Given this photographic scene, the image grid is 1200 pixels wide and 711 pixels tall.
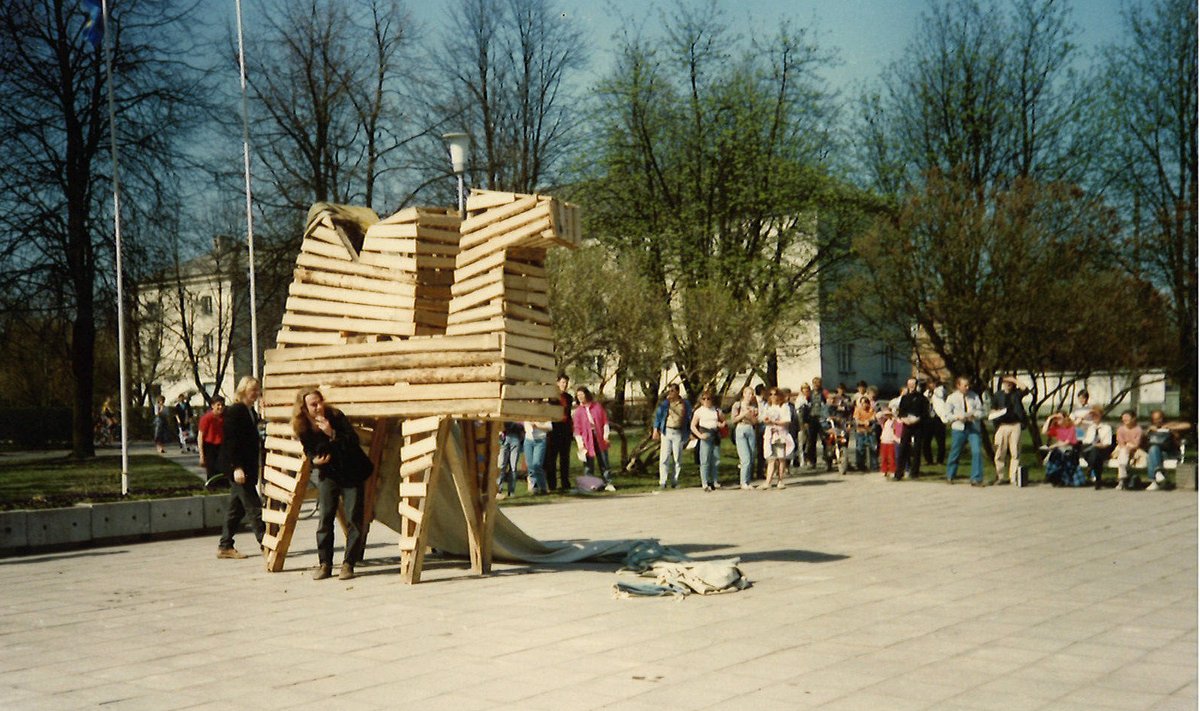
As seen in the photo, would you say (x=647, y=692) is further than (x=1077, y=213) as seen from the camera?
No

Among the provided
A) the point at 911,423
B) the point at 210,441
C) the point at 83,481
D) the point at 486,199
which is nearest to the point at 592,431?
the point at 911,423

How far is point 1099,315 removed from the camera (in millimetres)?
25578

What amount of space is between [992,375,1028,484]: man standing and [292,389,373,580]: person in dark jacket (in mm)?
12932

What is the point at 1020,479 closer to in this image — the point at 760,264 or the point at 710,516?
the point at 710,516

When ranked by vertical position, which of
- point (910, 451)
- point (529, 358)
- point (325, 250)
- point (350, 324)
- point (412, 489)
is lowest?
point (910, 451)

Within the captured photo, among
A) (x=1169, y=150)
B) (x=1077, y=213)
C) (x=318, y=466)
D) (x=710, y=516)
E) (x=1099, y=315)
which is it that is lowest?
(x=710, y=516)

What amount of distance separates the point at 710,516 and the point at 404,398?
6.75 metres

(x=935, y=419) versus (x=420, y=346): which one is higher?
(x=420, y=346)

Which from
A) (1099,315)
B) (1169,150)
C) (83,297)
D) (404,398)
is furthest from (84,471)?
(1169,150)

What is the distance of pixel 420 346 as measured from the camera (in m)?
11.0

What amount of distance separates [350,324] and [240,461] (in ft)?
8.18

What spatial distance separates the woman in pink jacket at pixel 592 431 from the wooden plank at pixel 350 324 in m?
10.4

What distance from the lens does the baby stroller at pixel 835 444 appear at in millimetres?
24734

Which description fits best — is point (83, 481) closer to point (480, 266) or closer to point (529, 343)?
point (480, 266)
